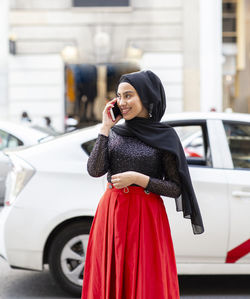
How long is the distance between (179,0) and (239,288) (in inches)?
560

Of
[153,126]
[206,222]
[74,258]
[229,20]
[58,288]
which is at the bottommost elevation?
[58,288]

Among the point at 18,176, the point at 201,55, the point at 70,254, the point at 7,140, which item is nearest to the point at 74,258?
the point at 70,254

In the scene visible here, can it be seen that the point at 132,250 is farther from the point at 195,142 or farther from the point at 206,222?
the point at 195,142

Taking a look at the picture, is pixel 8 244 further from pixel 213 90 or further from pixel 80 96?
pixel 80 96

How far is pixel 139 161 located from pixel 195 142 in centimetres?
280

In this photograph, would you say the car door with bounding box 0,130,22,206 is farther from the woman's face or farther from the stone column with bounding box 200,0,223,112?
the stone column with bounding box 200,0,223,112

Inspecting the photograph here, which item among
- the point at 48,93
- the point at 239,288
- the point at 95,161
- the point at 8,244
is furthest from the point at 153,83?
the point at 48,93

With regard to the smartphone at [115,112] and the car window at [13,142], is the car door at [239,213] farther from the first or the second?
the car window at [13,142]

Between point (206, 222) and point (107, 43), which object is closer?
point (206, 222)

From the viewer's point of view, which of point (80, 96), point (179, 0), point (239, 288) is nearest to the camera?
point (239, 288)

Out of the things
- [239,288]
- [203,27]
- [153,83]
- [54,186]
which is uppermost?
[203,27]

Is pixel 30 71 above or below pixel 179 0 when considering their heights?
below

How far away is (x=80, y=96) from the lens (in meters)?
23.8

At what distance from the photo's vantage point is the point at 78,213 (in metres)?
4.92
